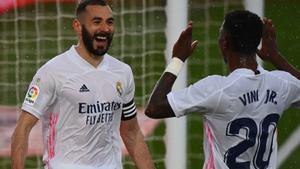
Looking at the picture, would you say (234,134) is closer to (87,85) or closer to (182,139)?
(87,85)

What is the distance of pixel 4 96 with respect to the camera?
942 centimetres

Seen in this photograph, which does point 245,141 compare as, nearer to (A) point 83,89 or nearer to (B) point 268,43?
(B) point 268,43

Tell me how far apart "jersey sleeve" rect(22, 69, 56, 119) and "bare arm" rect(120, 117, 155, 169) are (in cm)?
58

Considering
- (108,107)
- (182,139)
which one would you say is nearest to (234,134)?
(108,107)

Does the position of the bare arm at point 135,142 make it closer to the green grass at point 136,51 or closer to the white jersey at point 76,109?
the white jersey at point 76,109

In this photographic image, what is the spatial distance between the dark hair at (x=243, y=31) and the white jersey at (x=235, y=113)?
0.11 m

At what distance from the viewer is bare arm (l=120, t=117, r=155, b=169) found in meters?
5.93

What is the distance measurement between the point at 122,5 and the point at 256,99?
13.5ft

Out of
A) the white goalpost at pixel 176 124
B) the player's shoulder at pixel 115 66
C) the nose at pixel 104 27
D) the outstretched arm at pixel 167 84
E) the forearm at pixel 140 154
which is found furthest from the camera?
the white goalpost at pixel 176 124

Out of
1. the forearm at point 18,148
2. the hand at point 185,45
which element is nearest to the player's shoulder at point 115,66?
the forearm at point 18,148

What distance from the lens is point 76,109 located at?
18.2 feet

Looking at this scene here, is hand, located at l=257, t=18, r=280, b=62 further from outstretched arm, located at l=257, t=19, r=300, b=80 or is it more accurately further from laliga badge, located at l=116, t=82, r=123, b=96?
laliga badge, located at l=116, t=82, r=123, b=96

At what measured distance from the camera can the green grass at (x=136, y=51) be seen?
27.7 ft

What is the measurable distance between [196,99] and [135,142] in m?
1.28
